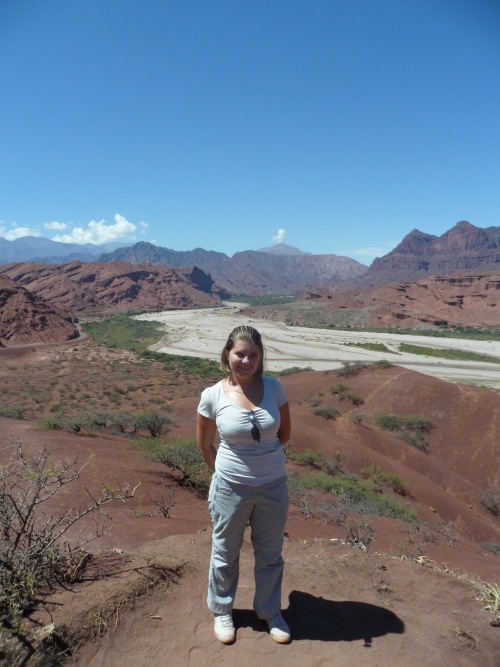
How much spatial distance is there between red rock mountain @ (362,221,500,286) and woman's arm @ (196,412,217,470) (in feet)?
608

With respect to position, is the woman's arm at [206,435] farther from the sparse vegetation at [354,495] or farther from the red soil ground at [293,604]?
the sparse vegetation at [354,495]

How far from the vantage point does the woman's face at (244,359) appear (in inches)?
101

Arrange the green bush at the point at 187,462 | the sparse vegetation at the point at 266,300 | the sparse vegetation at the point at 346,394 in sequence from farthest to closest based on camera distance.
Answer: the sparse vegetation at the point at 266,300 < the sparse vegetation at the point at 346,394 < the green bush at the point at 187,462

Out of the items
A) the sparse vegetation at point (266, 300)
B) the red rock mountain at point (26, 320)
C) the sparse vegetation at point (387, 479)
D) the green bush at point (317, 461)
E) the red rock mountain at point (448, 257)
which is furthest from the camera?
the red rock mountain at point (448, 257)

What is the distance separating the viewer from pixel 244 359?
2555 millimetres

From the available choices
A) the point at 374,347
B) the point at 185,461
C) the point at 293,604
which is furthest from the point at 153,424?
the point at 374,347

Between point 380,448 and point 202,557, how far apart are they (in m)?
12.3

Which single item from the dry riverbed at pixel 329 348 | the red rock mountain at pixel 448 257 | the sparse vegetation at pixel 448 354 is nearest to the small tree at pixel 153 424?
the dry riverbed at pixel 329 348

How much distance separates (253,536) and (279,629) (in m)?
0.58

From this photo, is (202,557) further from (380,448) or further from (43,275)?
(43,275)

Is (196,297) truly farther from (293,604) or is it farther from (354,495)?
(293,604)

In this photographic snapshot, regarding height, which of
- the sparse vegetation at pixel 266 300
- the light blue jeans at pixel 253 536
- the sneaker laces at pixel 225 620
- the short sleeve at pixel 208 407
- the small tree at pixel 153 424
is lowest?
the small tree at pixel 153 424

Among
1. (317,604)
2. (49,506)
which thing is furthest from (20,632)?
(49,506)

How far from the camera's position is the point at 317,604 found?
2.88 m
